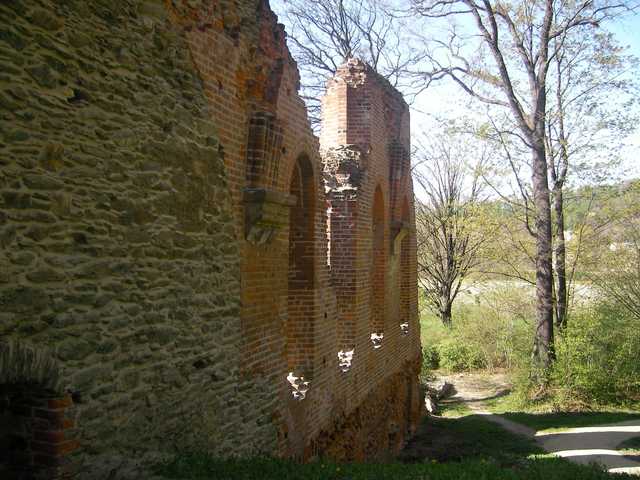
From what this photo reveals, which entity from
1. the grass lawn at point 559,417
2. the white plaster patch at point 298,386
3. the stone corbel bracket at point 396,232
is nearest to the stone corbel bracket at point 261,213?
the white plaster patch at point 298,386

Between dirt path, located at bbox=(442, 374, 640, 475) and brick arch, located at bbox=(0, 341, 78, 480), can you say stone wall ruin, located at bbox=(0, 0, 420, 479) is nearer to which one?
brick arch, located at bbox=(0, 341, 78, 480)

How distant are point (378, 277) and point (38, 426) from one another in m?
8.45

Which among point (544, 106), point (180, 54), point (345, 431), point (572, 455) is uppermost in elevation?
point (544, 106)

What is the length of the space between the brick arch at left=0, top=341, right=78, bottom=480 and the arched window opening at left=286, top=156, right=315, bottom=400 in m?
4.28

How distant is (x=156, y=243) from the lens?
480cm

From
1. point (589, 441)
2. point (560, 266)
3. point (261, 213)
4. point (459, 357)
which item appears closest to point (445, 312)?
point (459, 357)

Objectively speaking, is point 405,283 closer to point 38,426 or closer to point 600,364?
point 600,364

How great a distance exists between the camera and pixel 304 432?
7.58 meters

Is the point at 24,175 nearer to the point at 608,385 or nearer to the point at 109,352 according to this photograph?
the point at 109,352

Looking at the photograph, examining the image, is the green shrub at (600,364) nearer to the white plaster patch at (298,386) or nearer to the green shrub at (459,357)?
the green shrub at (459,357)

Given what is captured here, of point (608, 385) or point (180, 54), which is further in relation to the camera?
point (608, 385)

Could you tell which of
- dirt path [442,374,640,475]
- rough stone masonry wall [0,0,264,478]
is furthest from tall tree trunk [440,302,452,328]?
rough stone masonry wall [0,0,264,478]

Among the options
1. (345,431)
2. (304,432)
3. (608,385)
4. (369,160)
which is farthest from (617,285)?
(304,432)

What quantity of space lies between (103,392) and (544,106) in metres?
16.1
